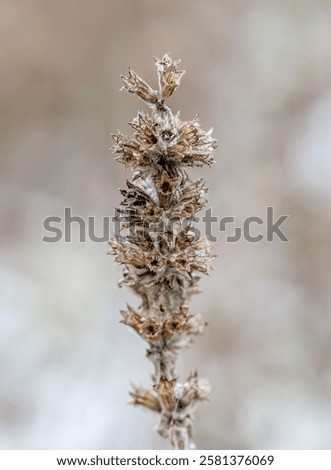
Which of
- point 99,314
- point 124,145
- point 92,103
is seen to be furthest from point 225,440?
point 92,103

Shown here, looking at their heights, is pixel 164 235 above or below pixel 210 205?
below

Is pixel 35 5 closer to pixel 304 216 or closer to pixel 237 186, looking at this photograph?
pixel 237 186

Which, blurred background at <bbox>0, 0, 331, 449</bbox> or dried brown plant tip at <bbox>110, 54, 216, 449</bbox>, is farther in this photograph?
blurred background at <bbox>0, 0, 331, 449</bbox>

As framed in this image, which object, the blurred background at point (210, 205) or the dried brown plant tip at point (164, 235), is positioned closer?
the dried brown plant tip at point (164, 235)

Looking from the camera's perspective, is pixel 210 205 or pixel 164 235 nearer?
pixel 164 235
